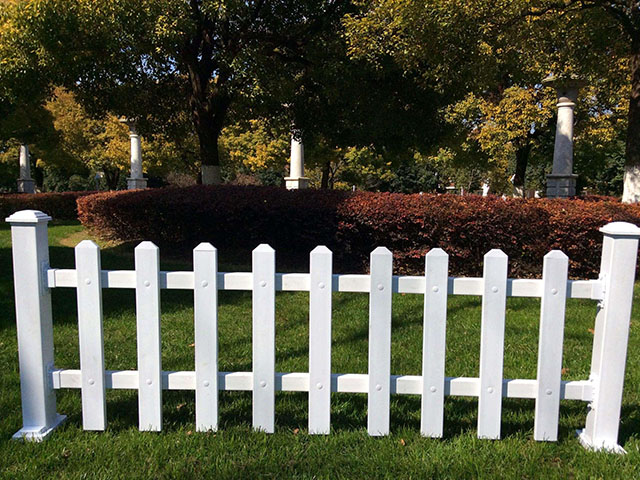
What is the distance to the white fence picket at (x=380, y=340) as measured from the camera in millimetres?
2289

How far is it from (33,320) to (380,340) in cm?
173

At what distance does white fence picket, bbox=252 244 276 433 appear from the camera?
7.57 feet

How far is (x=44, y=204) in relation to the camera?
16.9m

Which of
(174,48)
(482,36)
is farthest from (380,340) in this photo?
(482,36)

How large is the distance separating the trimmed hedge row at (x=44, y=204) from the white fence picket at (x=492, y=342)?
676 inches

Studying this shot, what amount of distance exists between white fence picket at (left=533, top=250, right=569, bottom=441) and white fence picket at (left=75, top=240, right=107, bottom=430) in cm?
213

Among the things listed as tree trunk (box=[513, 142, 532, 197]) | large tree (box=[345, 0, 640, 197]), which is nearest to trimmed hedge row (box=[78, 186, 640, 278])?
large tree (box=[345, 0, 640, 197])

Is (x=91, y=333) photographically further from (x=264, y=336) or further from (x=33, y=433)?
(x=264, y=336)

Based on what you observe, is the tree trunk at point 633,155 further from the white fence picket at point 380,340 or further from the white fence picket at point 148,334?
the white fence picket at point 148,334

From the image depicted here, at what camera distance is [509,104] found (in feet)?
57.1

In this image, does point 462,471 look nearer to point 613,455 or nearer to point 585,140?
point 613,455

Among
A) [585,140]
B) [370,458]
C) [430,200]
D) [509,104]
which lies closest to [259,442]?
[370,458]

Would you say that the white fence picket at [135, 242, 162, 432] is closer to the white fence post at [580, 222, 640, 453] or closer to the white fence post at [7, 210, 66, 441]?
the white fence post at [7, 210, 66, 441]

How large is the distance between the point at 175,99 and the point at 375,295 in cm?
976
